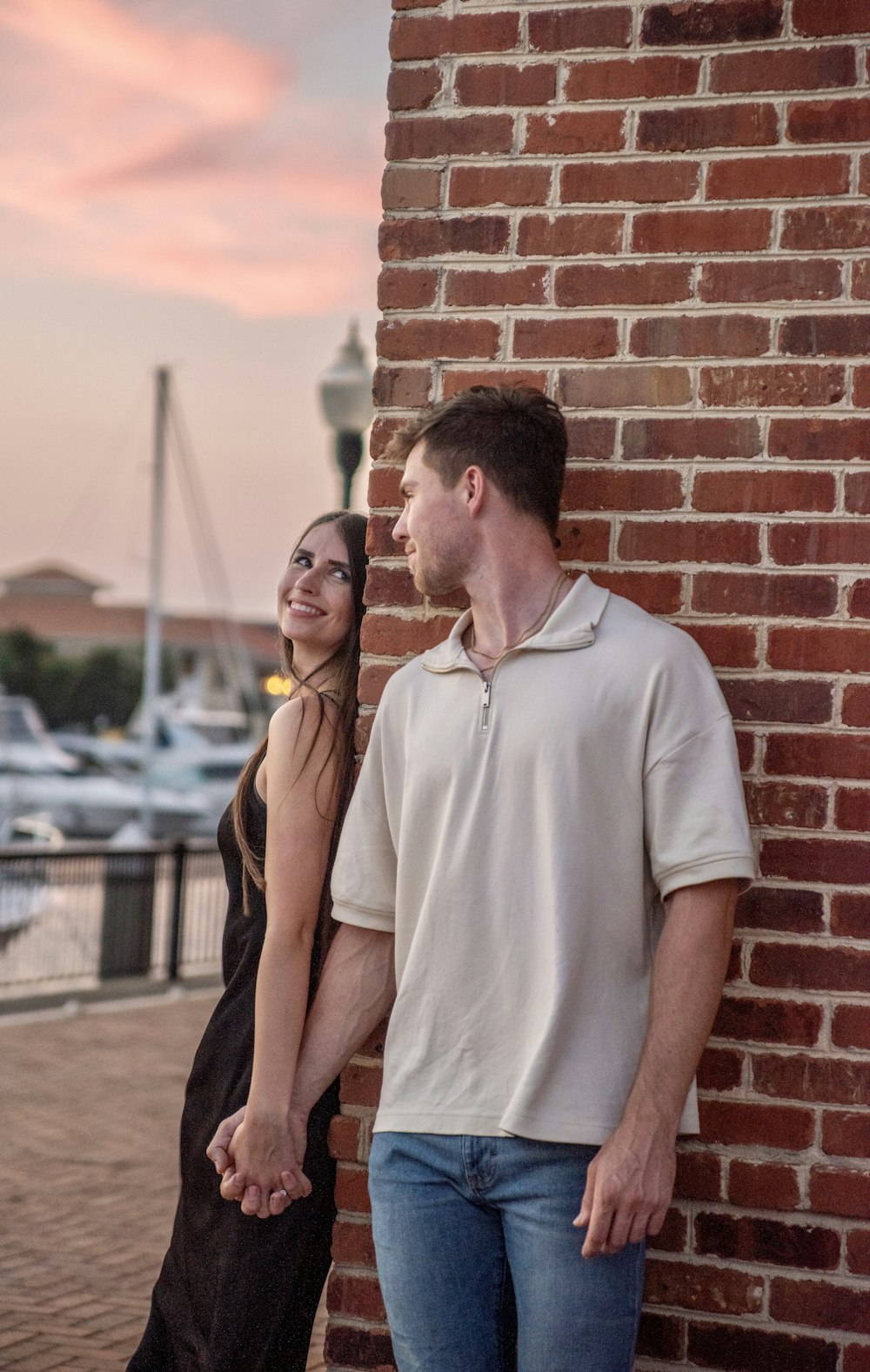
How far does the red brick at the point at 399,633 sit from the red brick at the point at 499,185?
872 millimetres

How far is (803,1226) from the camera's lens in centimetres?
256

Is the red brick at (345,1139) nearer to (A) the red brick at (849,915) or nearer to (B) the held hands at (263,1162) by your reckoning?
(B) the held hands at (263,1162)

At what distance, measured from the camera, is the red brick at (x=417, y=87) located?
285 centimetres

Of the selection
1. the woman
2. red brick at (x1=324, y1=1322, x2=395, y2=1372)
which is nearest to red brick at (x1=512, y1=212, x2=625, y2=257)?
the woman

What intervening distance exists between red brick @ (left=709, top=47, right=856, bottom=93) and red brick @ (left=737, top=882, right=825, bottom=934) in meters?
1.58

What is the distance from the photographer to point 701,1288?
102 inches

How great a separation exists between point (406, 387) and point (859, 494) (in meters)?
0.94

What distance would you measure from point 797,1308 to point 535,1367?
0.65 meters

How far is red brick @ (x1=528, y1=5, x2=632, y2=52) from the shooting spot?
2762 mm

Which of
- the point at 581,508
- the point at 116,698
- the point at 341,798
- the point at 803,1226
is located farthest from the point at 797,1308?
the point at 116,698

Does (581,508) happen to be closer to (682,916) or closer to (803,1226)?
(682,916)

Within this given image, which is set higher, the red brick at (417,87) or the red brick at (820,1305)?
the red brick at (417,87)

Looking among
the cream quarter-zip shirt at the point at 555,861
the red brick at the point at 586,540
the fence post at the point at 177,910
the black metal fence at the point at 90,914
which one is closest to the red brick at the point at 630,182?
the red brick at the point at 586,540

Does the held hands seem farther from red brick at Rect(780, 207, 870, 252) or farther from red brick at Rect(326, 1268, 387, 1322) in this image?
red brick at Rect(780, 207, 870, 252)
